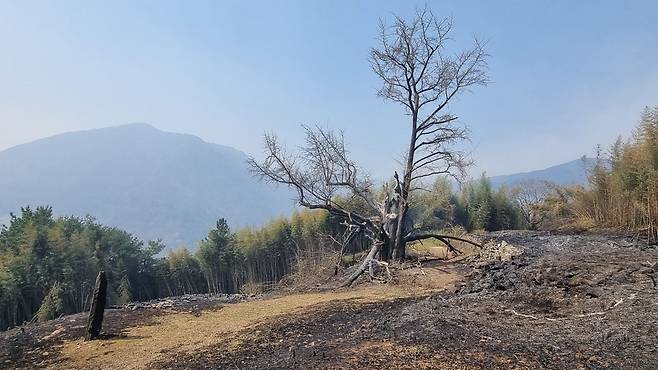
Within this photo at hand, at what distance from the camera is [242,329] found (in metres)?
5.75

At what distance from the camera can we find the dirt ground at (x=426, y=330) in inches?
128

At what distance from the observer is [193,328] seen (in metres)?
6.52

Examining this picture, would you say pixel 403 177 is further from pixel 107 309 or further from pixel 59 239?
pixel 59 239

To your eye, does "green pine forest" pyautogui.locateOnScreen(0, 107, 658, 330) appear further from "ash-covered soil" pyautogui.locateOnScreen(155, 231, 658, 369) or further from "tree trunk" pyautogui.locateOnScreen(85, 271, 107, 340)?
"tree trunk" pyautogui.locateOnScreen(85, 271, 107, 340)

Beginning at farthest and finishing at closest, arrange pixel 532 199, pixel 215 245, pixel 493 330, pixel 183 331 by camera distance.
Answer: pixel 532 199
pixel 215 245
pixel 183 331
pixel 493 330

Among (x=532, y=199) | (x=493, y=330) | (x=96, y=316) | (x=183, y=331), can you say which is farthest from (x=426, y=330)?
(x=532, y=199)

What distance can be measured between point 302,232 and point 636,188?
1202 centimetres

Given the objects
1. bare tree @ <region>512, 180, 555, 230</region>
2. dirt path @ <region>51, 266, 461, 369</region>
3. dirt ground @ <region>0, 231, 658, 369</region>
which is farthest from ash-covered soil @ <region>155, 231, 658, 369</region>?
bare tree @ <region>512, 180, 555, 230</region>

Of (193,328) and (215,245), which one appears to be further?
(215,245)

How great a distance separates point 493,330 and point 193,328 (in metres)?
4.39

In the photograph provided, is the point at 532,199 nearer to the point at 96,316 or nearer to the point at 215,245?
the point at 215,245

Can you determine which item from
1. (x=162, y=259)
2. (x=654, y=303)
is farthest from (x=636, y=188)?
(x=162, y=259)

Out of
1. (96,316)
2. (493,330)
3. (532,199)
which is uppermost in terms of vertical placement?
(532,199)

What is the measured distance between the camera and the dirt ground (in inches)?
128
